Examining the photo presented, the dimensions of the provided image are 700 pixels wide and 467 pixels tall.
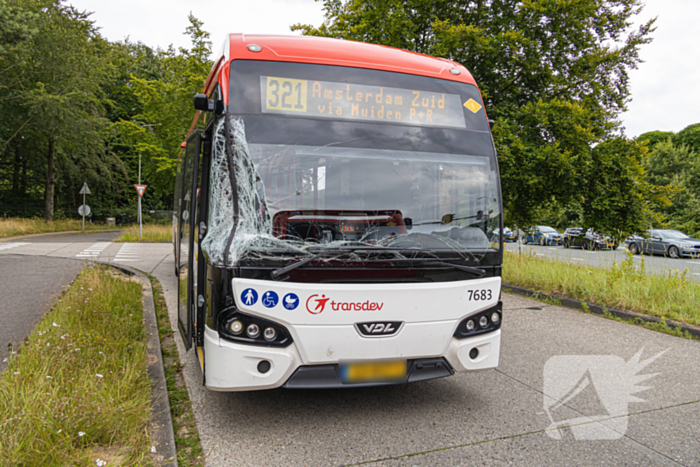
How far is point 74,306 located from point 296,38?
4.31m

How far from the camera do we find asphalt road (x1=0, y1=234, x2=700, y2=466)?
126 inches

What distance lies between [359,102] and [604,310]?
560 centimetres

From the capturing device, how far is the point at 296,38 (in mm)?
4281

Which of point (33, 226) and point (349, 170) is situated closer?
point (349, 170)

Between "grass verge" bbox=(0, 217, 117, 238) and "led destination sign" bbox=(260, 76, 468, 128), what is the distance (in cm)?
2774

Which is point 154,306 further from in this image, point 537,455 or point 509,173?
point 509,173

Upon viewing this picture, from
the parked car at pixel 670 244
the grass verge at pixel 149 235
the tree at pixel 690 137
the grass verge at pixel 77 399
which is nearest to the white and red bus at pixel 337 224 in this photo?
the grass verge at pixel 77 399

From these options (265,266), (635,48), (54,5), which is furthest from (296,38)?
(54,5)

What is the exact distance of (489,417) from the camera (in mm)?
3807

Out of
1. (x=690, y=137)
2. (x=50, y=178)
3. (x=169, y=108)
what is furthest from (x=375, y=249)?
(x=690, y=137)

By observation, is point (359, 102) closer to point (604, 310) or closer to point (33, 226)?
point (604, 310)

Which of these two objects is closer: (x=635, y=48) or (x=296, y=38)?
(x=296, y=38)

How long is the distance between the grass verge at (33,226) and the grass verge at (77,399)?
2587 cm

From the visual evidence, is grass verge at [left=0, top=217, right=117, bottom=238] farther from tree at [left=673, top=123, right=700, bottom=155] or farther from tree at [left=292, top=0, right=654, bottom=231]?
tree at [left=673, top=123, right=700, bottom=155]
